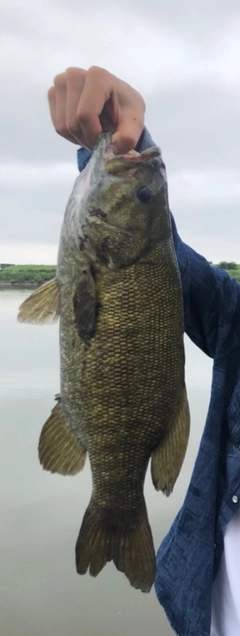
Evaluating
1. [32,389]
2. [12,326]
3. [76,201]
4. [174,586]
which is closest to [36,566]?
[174,586]

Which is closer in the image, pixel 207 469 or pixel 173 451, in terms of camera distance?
pixel 173 451

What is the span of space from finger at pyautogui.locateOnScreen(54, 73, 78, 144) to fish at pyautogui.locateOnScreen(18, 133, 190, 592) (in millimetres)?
86

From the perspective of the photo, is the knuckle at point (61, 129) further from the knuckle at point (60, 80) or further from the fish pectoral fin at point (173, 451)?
the fish pectoral fin at point (173, 451)

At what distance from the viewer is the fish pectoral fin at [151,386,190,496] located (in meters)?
1.45

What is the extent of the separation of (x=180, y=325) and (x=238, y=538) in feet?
2.53

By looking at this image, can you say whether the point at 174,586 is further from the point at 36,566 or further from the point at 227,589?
the point at 36,566

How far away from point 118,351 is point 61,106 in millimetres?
559

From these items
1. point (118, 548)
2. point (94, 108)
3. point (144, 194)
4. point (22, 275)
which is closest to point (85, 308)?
point (144, 194)

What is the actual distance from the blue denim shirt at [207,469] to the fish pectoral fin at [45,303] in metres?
0.54

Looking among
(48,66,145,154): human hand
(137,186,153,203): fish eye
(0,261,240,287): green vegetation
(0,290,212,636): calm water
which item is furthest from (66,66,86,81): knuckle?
(0,261,240,287): green vegetation

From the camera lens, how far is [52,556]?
511 cm

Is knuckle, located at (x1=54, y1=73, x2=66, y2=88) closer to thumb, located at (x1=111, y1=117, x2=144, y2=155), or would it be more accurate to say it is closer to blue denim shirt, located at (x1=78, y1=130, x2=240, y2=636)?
thumb, located at (x1=111, y1=117, x2=144, y2=155)

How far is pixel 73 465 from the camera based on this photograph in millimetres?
1478

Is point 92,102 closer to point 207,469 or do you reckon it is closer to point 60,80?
point 60,80
